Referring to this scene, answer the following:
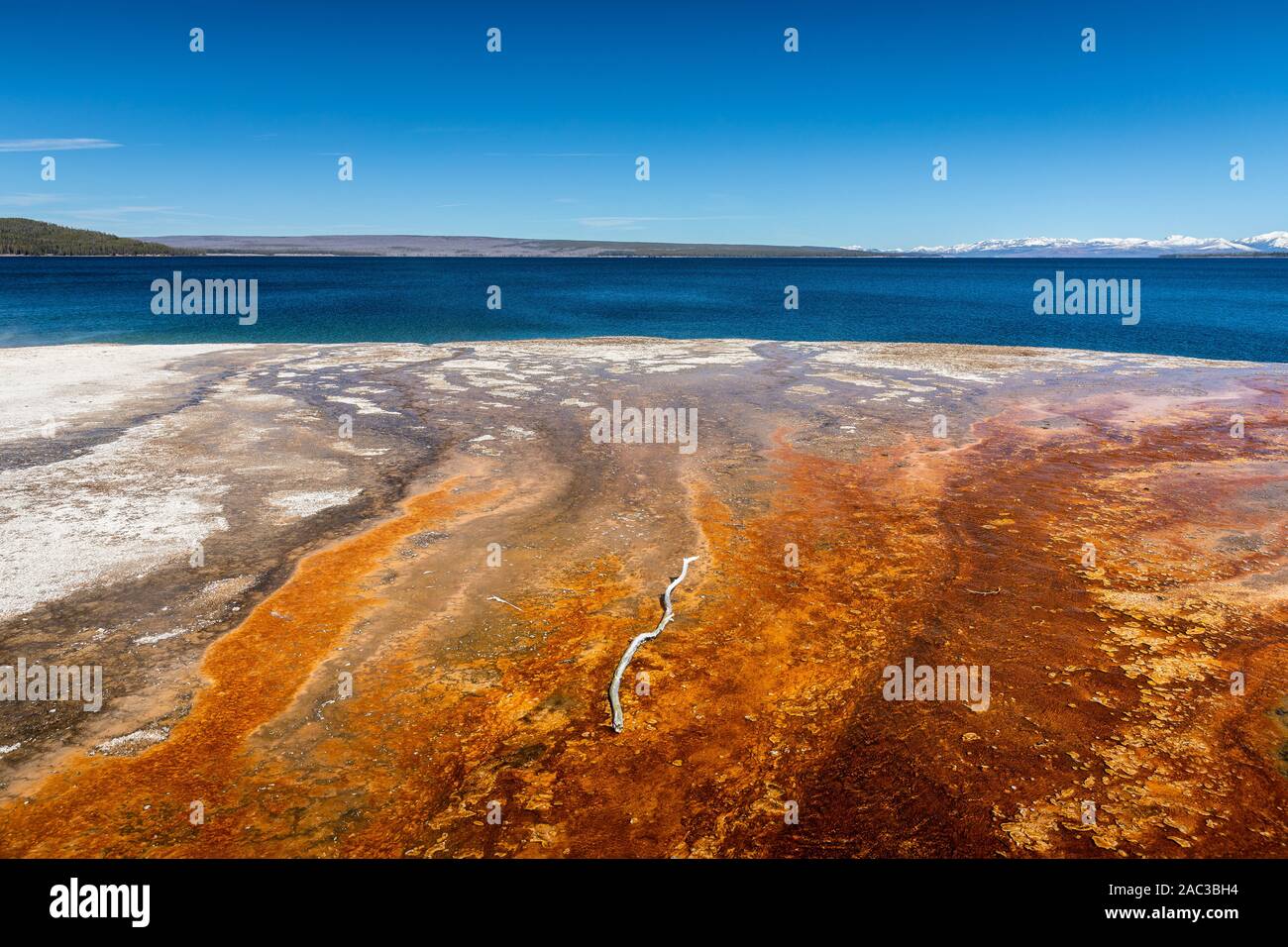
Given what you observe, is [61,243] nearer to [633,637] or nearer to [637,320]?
[637,320]

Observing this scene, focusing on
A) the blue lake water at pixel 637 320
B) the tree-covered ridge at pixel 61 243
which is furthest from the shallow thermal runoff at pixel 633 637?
the tree-covered ridge at pixel 61 243

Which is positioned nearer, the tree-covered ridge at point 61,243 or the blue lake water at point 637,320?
the blue lake water at point 637,320

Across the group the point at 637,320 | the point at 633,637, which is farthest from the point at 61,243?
the point at 633,637

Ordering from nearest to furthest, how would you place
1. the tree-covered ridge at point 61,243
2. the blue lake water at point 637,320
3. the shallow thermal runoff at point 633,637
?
the shallow thermal runoff at point 633,637, the blue lake water at point 637,320, the tree-covered ridge at point 61,243

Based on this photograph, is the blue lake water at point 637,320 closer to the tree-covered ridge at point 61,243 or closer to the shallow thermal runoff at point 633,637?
the shallow thermal runoff at point 633,637
